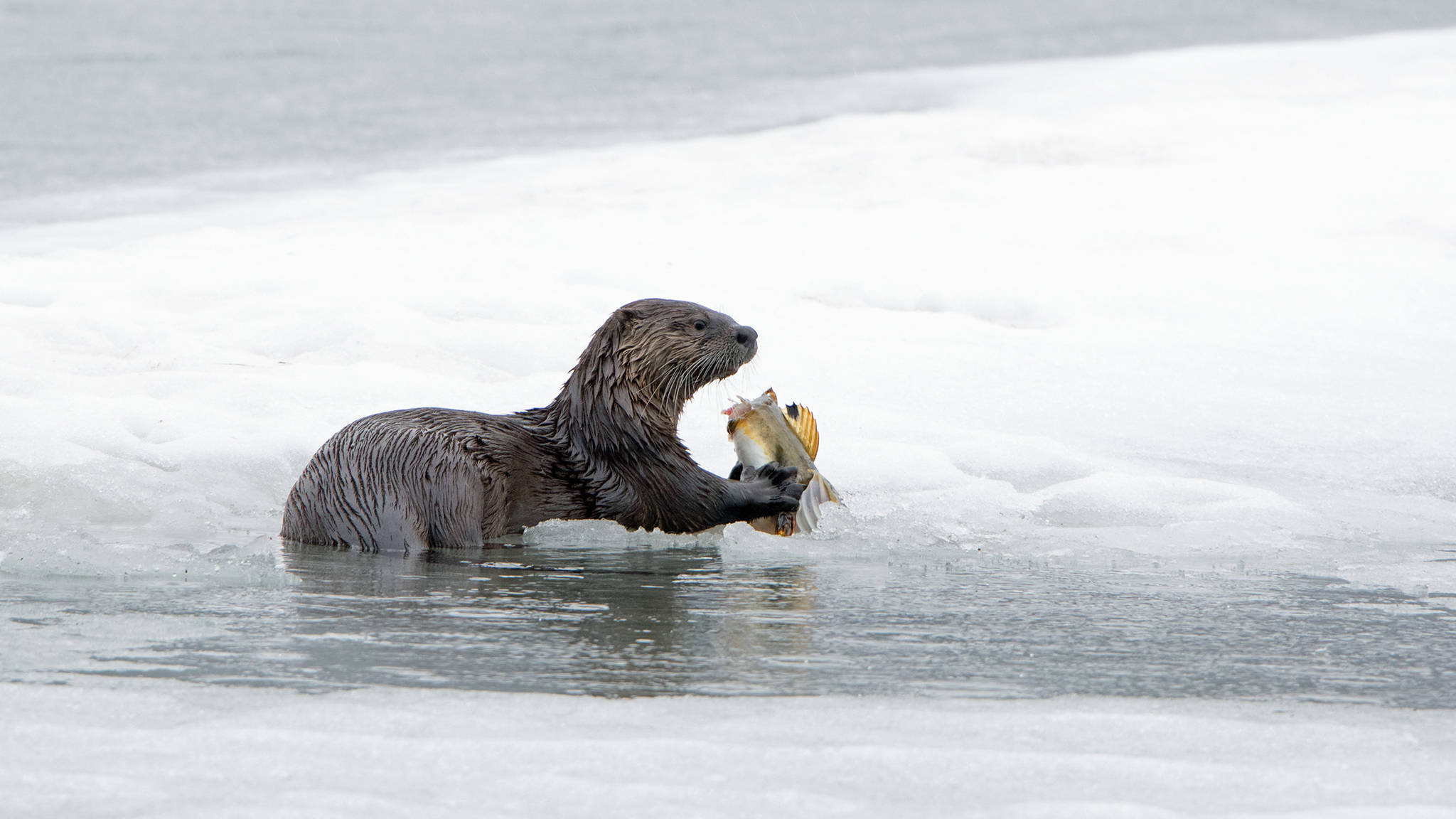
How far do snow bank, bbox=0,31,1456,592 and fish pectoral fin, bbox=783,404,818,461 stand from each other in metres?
0.19

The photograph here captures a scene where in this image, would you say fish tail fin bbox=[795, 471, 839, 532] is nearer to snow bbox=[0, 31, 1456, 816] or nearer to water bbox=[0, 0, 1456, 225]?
snow bbox=[0, 31, 1456, 816]

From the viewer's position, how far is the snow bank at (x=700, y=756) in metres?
1.84

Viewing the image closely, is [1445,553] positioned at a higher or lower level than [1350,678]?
higher

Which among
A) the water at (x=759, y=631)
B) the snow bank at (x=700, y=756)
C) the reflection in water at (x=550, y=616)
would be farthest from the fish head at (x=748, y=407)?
the snow bank at (x=700, y=756)

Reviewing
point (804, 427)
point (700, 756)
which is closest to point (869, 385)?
point (804, 427)

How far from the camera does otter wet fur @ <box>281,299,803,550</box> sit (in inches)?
148

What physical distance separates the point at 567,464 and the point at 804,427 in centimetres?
66

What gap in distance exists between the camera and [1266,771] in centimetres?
198

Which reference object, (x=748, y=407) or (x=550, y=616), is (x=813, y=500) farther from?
(x=550, y=616)

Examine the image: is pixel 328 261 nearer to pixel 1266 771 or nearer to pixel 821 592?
pixel 821 592

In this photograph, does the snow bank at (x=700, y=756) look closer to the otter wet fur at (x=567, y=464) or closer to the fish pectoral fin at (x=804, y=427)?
the otter wet fur at (x=567, y=464)

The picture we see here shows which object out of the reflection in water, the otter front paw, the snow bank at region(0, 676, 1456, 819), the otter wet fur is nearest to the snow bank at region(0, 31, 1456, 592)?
the otter front paw

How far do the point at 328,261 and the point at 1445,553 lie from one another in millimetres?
5154

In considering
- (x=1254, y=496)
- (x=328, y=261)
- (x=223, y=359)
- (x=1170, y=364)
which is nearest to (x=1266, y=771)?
(x=1254, y=496)
